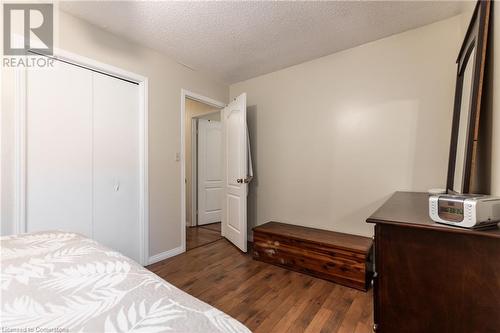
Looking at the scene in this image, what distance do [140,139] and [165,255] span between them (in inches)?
54.6

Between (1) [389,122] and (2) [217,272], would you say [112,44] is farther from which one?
(1) [389,122]

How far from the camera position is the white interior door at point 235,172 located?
2.89 meters

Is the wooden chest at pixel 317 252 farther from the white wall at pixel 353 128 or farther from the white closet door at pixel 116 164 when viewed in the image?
the white closet door at pixel 116 164

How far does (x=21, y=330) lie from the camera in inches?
19.4

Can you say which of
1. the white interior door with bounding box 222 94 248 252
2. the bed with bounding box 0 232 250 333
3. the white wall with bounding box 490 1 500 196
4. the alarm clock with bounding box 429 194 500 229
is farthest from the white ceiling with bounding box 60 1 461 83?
the bed with bounding box 0 232 250 333

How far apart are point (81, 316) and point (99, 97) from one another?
7.12 ft

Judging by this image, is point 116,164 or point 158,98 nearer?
point 116,164

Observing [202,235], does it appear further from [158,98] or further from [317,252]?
[158,98]

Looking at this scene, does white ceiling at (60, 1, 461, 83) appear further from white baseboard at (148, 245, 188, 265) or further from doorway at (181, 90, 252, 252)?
white baseboard at (148, 245, 188, 265)

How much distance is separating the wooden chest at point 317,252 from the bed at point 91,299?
182 centimetres

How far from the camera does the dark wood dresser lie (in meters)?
0.84

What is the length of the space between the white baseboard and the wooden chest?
3.14 feet

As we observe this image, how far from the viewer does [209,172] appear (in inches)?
172

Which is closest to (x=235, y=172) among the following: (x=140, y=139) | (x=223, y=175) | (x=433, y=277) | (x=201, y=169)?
(x=223, y=175)
